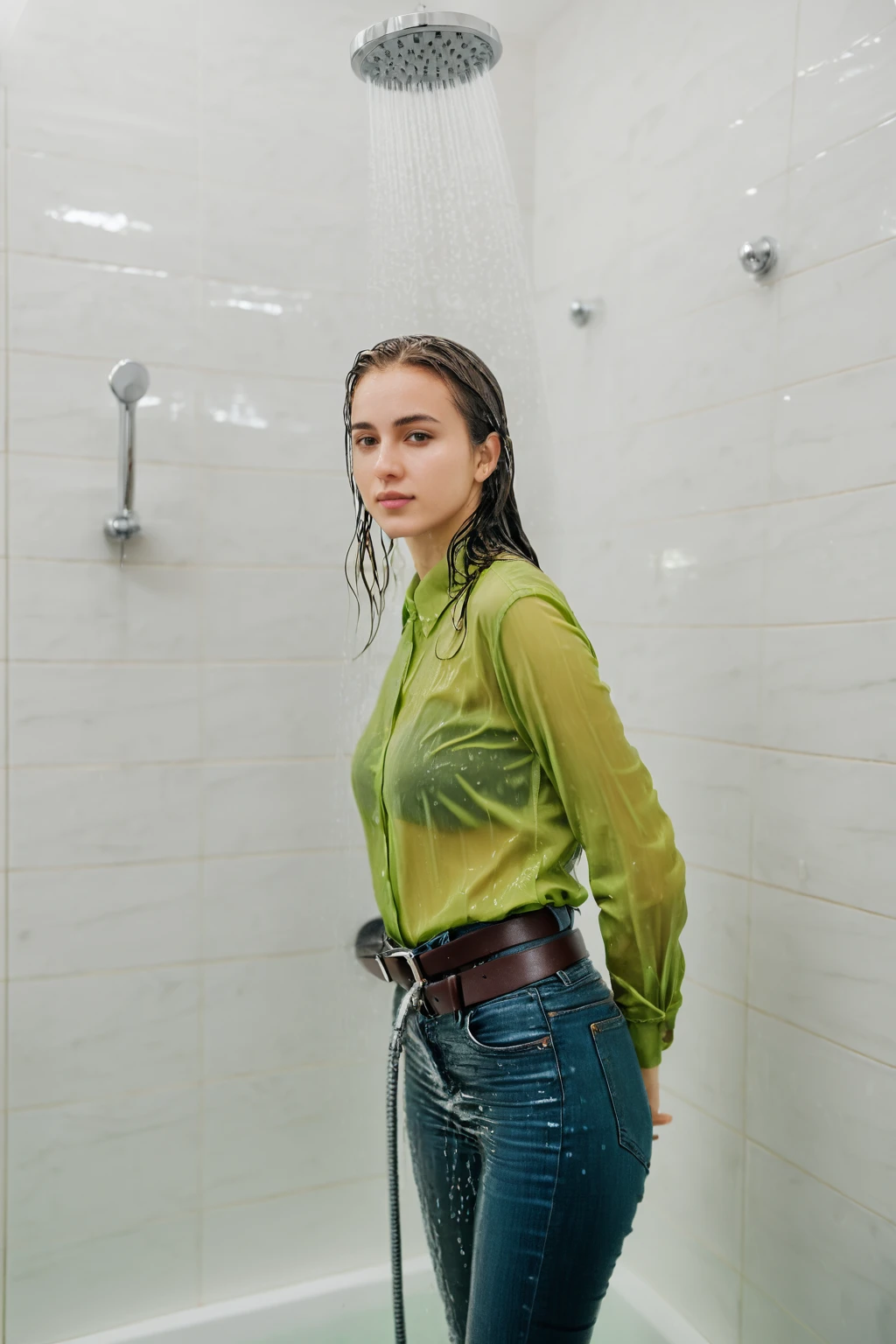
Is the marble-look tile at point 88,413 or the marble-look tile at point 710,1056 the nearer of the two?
the marble-look tile at point 710,1056

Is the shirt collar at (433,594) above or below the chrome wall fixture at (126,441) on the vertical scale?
below

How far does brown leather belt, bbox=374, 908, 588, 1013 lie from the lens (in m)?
1.04

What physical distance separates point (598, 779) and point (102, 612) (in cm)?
96

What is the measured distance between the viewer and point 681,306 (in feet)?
5.18

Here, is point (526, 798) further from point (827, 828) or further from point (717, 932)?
point (717, 932)

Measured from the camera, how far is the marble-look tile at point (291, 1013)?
5.86ft

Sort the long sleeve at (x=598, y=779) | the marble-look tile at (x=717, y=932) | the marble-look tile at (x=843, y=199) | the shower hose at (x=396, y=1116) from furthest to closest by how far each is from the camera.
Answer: the marble-look tile at (x=717, y=932) < the marble-look tile at (x=843, y=199) < the shower hose at (x=396, y=1116) < the long sleeve at (x=598, y=779)

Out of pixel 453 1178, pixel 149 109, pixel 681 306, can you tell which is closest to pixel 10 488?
pixel 149 109

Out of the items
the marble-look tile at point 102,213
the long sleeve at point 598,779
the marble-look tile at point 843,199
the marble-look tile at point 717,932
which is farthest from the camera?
the marble-look tile at point 102,213

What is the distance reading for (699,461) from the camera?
1548 mm

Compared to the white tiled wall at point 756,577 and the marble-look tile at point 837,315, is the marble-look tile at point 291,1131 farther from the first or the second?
the marble-look tile at point 837,315

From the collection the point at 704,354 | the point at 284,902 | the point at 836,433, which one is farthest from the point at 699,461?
the point at 284,902

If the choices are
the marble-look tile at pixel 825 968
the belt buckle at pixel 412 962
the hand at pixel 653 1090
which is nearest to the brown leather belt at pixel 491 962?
the belt buckle at pixel 412 962

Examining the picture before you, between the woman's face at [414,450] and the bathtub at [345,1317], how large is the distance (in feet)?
4.18
